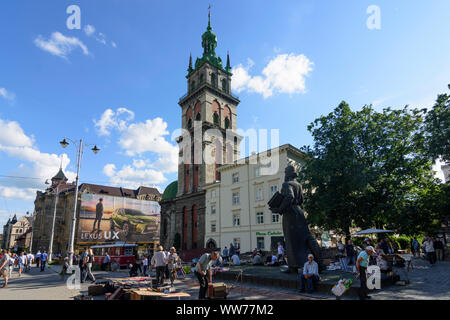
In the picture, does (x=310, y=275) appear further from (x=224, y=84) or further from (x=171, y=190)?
(x=171, y=190)

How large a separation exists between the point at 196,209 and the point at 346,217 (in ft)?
89.2

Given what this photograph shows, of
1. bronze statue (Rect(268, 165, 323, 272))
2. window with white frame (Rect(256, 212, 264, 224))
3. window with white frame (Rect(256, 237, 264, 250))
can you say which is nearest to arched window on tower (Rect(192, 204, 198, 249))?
window with white frame (Rect(256, 237, 264, 250))

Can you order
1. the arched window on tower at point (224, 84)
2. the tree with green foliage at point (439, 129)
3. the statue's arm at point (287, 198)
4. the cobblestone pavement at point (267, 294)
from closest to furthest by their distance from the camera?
the cobblestone pavement at point (267, 294), the statue's arm at point (287, 198), the tree with green foliage at point (439, 129), the arched window on tower at point (224, 84)

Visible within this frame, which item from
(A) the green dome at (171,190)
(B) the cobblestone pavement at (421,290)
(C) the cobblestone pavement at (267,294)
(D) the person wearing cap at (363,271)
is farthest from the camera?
(A) the green dome at (171,190)

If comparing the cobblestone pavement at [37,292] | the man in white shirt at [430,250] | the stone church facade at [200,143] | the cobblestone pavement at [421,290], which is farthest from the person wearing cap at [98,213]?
the cobblestone pavement at [421,290]

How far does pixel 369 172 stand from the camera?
21.6 meters

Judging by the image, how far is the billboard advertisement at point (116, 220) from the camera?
6446cm

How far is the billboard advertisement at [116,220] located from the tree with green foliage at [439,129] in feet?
216

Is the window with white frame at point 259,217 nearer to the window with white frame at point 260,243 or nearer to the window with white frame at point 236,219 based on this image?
the window with white frame at point 260,243

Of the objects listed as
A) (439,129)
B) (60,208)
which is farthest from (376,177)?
(60,208)

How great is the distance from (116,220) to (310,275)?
6724 centimetres

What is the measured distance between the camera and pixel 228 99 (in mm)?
55125

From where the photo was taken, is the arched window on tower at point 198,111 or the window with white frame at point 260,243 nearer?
the window with white frame at point 260,243
